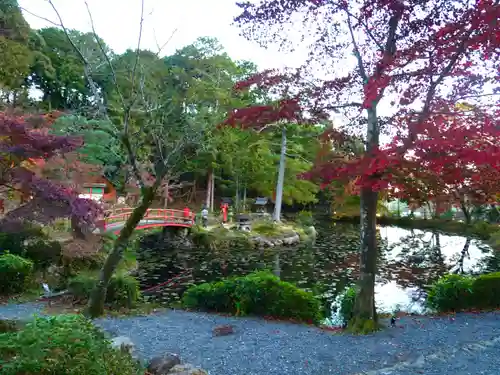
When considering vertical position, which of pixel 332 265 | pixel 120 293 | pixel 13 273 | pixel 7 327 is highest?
pixel 7 327

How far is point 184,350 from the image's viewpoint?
480 centimetres

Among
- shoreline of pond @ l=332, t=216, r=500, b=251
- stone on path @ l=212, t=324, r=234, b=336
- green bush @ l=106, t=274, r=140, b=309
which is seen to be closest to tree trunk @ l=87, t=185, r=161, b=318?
green bush @ l=106, t=274, r=140, b=309

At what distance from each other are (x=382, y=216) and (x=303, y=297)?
27410mm

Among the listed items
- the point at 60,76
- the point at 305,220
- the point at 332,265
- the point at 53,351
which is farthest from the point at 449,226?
the point at 53,351

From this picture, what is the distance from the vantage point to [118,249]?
5.83 m

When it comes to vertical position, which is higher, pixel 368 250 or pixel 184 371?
pixel 368 250

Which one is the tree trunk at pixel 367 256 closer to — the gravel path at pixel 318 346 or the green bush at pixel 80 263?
the gravel path at pixel 318 346

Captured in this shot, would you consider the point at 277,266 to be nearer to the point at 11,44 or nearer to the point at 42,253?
the point at 42,253

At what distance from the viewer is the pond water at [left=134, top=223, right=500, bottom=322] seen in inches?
436

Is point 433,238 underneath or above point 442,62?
underneath

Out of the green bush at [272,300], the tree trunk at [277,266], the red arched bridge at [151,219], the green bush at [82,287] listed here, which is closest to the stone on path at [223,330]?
the green bush at [272,300]

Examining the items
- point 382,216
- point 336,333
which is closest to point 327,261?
point 336,333

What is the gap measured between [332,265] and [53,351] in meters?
13.2

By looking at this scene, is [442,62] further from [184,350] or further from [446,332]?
[184,350]
